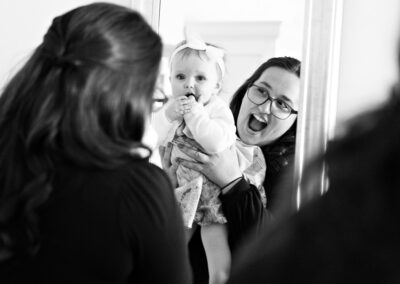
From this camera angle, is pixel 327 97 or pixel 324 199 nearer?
pixel 324 199

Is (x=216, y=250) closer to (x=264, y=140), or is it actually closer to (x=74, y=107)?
(x=264, y=140)

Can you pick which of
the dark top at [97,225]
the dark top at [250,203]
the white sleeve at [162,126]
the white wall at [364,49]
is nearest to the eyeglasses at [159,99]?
the white sleeve at [162,126]

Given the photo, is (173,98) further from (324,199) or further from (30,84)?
(324,199)

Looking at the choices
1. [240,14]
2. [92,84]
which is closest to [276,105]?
[240,14]

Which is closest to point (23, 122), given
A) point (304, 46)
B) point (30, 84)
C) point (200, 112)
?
point (30, 84)

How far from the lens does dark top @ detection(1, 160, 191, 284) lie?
0.88 m

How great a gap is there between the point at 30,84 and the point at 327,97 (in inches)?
35.1

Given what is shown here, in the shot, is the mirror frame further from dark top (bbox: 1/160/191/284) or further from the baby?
dark top (bbox: 1/160/191/284)

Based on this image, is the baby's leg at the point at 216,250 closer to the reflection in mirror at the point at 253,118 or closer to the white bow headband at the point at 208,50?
the reflection in mirror at the point at 253,118

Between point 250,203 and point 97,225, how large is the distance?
75 cm

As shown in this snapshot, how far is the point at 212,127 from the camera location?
165 centimetres

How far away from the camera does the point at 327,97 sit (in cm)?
161

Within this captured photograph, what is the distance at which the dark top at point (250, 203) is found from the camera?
62.3 inches

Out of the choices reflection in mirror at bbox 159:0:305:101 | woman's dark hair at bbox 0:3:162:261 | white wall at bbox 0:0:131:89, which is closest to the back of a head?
woman's dark hair at bbox 0:3:162:261
